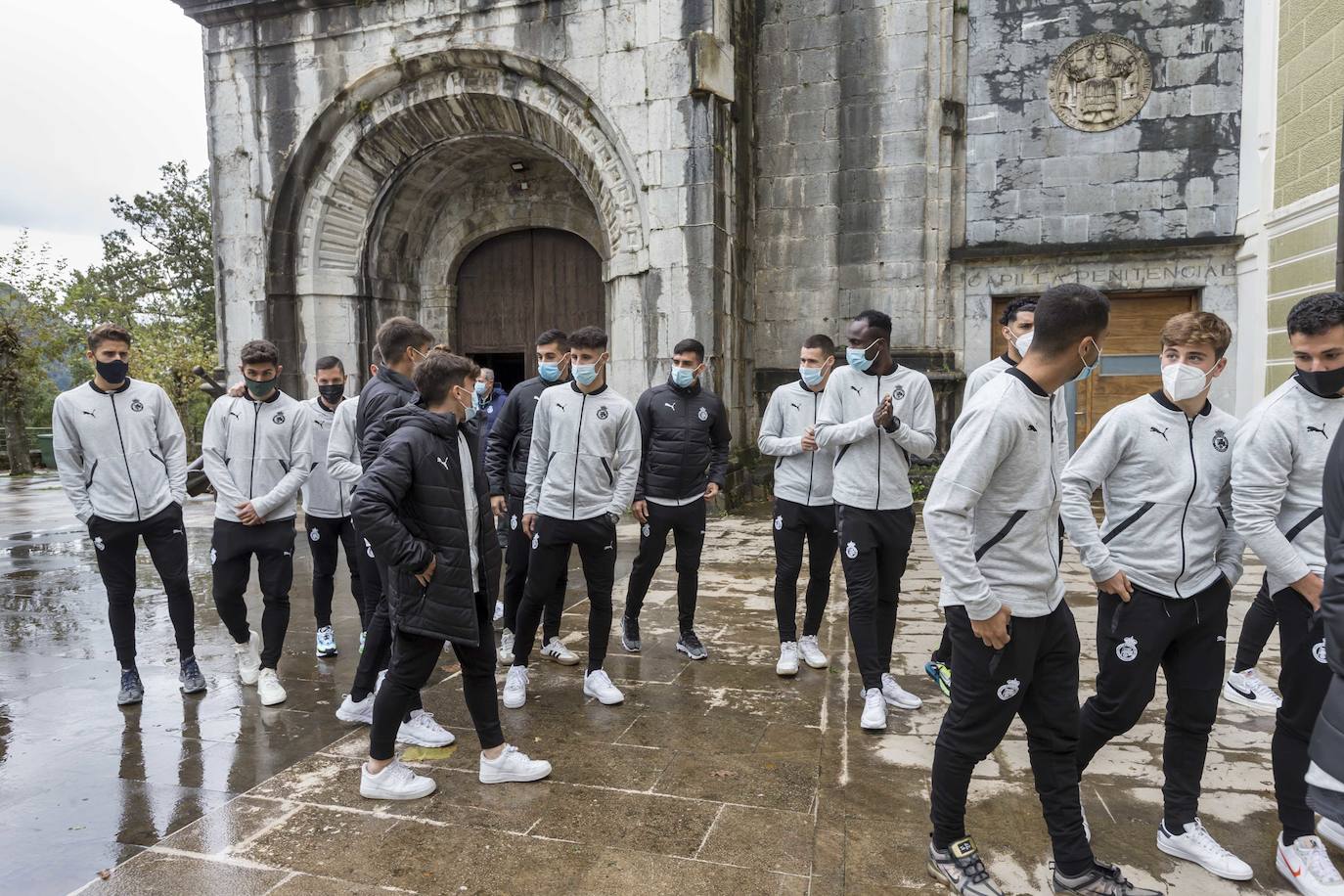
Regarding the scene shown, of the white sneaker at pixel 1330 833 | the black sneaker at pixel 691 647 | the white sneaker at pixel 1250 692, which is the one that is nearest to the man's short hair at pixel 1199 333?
the white sneaker at pixel 1330 833

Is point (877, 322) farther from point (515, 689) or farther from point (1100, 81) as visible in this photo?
point (1100, 81)

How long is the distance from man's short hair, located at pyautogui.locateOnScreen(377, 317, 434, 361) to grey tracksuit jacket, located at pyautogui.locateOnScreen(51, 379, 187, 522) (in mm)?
1160

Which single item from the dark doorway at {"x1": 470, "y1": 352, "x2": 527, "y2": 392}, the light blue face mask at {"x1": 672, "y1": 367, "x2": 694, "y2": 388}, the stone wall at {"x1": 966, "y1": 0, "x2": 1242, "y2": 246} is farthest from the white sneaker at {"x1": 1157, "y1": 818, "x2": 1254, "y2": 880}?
the dark doorway at {"x1": 470, "y1": 352, "x2": 527, "y2": 392}

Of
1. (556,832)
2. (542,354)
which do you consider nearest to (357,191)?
(542,354)

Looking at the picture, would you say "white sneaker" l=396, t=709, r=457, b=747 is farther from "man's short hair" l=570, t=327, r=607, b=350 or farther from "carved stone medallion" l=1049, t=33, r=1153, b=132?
"carved stone medallion" l=1049, t=33, r=1153, b=132

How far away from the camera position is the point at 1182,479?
279cm

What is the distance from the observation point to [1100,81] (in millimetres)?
9734

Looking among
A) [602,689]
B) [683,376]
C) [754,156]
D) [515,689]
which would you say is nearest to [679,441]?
[683,376]

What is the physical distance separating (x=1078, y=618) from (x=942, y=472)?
373 centimetres

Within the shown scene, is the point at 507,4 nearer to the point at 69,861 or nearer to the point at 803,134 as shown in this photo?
the point at 803,134

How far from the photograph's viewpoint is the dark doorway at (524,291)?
39.2 ft

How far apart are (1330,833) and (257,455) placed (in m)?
5.00

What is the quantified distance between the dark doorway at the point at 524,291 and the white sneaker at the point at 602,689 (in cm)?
805

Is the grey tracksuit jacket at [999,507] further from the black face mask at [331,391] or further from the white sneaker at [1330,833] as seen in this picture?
the black face mask at [331,391]
